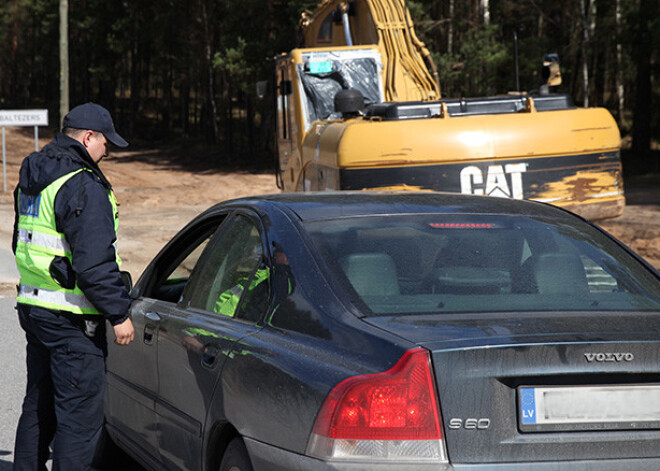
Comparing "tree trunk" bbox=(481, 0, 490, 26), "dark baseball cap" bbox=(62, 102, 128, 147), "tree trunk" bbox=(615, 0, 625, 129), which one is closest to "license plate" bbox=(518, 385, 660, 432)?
"dark baseball cap" bbox=(62, 102, 128, 147)

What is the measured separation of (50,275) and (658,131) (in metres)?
38.8

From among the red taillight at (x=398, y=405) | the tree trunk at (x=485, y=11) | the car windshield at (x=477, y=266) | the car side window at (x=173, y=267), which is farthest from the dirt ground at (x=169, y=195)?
the red taillight at (x=398, y=405)

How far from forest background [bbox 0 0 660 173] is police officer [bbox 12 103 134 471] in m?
12.5

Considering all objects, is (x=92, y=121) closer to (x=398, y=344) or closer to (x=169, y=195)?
(x=398, y=344)

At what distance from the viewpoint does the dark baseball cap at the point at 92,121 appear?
4.49m

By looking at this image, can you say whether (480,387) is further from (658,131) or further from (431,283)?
(658,131)

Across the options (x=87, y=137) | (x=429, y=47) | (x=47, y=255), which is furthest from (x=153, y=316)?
(x=429, y=47)

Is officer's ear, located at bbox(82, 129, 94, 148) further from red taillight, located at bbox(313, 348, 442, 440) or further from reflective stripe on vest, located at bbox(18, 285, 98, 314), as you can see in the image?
red taillight, located at bbox(313, 348, 442, 440)

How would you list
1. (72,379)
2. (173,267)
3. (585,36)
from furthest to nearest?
(585,36) < (173,267) < (72,379)

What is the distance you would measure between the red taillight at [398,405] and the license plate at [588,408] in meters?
0.28

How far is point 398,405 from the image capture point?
2861 mm

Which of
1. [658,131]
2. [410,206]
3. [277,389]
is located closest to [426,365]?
[277,389]

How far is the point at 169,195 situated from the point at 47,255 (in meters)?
27.0

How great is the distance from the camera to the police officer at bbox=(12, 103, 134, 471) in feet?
13.9
